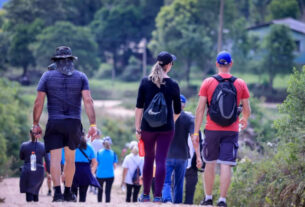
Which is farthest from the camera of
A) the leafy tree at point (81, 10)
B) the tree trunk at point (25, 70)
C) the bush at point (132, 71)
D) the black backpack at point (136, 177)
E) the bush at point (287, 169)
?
the leafy tree at point (81, 10)

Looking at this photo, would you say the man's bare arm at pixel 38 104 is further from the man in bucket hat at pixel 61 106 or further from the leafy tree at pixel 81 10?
the leafy tree at pixel 81 10

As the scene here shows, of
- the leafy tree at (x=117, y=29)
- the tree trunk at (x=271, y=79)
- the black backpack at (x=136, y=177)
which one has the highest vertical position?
the leafy tree at (x=117, y=29)

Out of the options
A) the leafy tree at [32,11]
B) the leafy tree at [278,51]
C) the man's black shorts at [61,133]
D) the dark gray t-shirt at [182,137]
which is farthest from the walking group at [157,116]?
the leafy tree at [32,11]

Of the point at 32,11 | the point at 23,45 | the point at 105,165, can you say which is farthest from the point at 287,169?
the point at 32,11

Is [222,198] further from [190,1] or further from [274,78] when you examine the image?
[190,1]

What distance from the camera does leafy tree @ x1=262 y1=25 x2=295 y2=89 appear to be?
48.4 metres

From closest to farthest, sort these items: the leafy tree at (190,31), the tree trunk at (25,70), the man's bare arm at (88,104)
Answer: the man's bare arm at (88,104) → the leafy tree at (190,31) → the tree trunk at (25,70)

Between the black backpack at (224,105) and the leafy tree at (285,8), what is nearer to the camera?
the black backpack at (224,105)

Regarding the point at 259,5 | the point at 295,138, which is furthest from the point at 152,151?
the point at 259,5

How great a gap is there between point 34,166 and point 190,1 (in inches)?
1899

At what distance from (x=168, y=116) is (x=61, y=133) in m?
1.45

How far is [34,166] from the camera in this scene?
404 inches

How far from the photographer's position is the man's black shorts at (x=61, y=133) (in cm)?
745

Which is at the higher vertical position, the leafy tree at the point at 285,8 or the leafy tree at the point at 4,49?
the leafy tree at the point at 285,8
